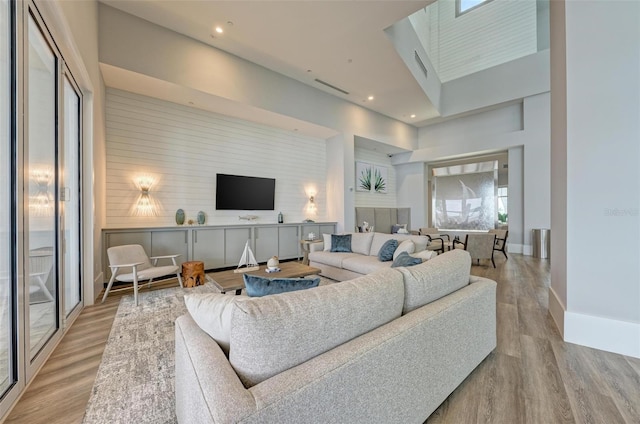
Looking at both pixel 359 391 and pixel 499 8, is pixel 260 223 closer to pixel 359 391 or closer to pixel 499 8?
pixel 359 391

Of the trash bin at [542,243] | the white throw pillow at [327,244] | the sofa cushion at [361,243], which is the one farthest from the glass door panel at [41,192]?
the trash bin at [542,243]

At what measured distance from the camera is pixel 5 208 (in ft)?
5.57

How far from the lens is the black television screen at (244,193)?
5676 millimetres

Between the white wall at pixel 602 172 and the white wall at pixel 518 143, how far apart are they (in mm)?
5477

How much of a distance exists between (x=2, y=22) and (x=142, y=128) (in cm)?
339

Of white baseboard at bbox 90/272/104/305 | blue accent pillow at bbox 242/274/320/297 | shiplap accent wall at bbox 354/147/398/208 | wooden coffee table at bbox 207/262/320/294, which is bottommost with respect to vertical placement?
white baseboard at bbox 90/272/104/305

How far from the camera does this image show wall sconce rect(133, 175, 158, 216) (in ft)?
15.7

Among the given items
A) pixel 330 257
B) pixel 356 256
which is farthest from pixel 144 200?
pixel 356 256

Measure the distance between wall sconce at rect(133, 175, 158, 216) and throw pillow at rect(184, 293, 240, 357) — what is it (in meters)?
4.37

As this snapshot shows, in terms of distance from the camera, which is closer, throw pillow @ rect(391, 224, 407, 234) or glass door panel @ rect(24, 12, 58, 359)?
glass door panel @ rect(24, 12, 58, 359)

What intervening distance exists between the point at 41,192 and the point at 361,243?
407 centimetres

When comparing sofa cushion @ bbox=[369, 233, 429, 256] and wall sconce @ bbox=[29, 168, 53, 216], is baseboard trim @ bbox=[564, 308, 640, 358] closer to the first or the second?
sofa cushion @ bbox=[369, 233, 429, 256]

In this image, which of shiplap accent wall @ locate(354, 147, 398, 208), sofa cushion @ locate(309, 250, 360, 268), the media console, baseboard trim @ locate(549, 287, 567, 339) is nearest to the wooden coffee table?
sofa cushion @ locate(309, 250, 360, 268)

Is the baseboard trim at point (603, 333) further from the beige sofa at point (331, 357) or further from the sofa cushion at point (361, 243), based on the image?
the sofa cushion at point (361, 243)
